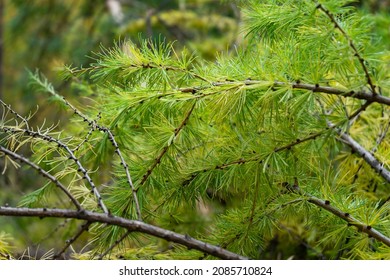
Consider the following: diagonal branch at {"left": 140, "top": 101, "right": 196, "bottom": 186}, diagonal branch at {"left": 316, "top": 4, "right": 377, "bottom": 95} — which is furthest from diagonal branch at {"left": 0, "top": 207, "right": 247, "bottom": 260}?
diagonal branch at {"left": 316, "top": 4, "right": 377, "bottom": 95}

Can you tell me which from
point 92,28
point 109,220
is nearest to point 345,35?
point 109,220

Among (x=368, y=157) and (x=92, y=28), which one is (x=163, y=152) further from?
(x=92, y=28)

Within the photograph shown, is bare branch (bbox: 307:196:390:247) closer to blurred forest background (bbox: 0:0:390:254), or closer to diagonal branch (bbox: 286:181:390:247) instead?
diagonal branch (bbox: 286:181:390:247)

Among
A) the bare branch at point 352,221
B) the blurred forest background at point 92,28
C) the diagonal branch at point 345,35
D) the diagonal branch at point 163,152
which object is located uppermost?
the diagonal branch at point 345,35

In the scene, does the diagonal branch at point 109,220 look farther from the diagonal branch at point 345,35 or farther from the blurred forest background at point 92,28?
the blurred forest background at point 92,28

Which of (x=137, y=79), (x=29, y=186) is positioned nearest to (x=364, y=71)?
(x=137, y=79)

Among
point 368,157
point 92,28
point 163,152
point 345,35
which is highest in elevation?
point 345,35

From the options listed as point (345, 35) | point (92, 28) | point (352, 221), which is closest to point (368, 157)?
point (352, 221)

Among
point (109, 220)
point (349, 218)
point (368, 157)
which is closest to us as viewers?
point (109, 220)

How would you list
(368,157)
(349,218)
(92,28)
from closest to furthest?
(349,218) < (368,157) < (92,28)

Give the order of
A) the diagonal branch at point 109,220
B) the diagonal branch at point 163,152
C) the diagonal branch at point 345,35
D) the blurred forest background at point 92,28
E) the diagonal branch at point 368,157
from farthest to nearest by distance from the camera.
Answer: the blurred forest background at point 92,28 → the diagonal branch at point 368,157 → the diagonal branch at point 163,152 → the diagonal branch at point 345,35 → the diagonal branch at point 109,220

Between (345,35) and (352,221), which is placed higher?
(345,35)

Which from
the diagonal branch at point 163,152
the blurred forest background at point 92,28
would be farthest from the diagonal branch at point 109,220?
the blurred forest background at point 92,28

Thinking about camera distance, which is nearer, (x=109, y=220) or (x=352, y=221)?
(x=109, y=220)
